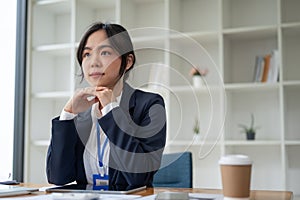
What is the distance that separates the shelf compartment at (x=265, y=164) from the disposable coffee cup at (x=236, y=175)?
2057 mm

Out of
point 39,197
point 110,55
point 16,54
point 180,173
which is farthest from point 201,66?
point 16,54

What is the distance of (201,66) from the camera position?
1.19m

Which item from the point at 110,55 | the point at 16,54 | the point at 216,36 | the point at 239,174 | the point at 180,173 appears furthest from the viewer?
the point at 16,54

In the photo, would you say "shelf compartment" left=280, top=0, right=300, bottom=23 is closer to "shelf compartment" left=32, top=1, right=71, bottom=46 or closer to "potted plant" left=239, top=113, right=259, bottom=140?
"potted plant" left=239, top=113, right=259, bottom=140

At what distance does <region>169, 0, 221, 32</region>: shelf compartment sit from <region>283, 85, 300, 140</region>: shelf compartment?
2.38 ft

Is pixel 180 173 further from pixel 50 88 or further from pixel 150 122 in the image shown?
pixel 50 88

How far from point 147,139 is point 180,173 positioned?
0.59 m

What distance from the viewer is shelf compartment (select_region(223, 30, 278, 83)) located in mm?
3162

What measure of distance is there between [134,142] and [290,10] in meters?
2.19

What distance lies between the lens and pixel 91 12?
12.1 feet

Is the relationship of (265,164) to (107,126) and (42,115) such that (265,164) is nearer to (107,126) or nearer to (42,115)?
(42,115)

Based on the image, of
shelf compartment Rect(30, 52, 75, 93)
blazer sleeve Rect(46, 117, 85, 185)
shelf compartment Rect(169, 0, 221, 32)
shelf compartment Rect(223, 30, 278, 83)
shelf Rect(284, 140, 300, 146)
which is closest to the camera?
blazer sleeve Rect(46, 117, 85, 185)

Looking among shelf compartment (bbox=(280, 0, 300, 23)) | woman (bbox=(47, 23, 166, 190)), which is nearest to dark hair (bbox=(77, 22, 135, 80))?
woman (bbox=(47, 23, 166, 190))

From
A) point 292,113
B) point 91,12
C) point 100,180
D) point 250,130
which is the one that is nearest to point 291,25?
point 292,113
